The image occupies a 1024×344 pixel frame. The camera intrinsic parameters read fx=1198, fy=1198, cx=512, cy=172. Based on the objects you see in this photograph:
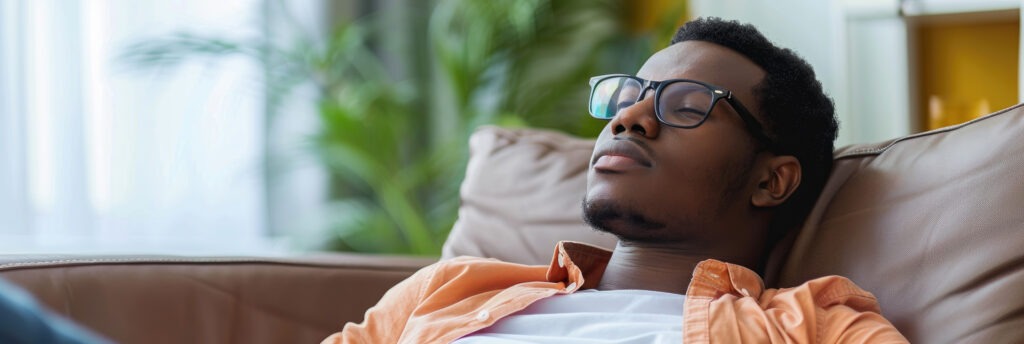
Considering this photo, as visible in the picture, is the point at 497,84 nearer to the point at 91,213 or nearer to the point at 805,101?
the point at 91,213

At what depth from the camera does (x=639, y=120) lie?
60.7 inches

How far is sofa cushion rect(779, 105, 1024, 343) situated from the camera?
1.27 meters

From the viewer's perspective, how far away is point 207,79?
10.8ft

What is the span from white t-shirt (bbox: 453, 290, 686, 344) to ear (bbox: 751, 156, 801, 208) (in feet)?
0.63

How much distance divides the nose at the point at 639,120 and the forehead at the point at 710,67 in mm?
57

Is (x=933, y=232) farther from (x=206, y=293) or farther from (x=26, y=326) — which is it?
(x=26, y=326)

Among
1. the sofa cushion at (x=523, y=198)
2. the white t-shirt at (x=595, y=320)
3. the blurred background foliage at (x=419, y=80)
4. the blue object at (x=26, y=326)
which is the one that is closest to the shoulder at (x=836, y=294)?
the white t-shirt at (x=595, y=320)

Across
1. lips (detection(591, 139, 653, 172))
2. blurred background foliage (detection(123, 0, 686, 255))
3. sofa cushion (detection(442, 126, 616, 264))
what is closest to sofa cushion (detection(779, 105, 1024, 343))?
lips (detection(591, 139, 653, 172))

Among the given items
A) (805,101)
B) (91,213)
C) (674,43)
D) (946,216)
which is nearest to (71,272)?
(674,43)

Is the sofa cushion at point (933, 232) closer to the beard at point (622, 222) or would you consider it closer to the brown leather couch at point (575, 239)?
the brown leather couch at point (575, 239)

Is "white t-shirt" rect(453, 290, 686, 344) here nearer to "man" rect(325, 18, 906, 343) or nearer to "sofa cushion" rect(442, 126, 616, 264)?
"man" rect(325, 18, 906, 343)

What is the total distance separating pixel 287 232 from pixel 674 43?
6.83ft

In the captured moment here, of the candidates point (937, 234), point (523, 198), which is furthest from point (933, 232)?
point (523, 198)

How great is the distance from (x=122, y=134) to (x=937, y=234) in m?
2.41
